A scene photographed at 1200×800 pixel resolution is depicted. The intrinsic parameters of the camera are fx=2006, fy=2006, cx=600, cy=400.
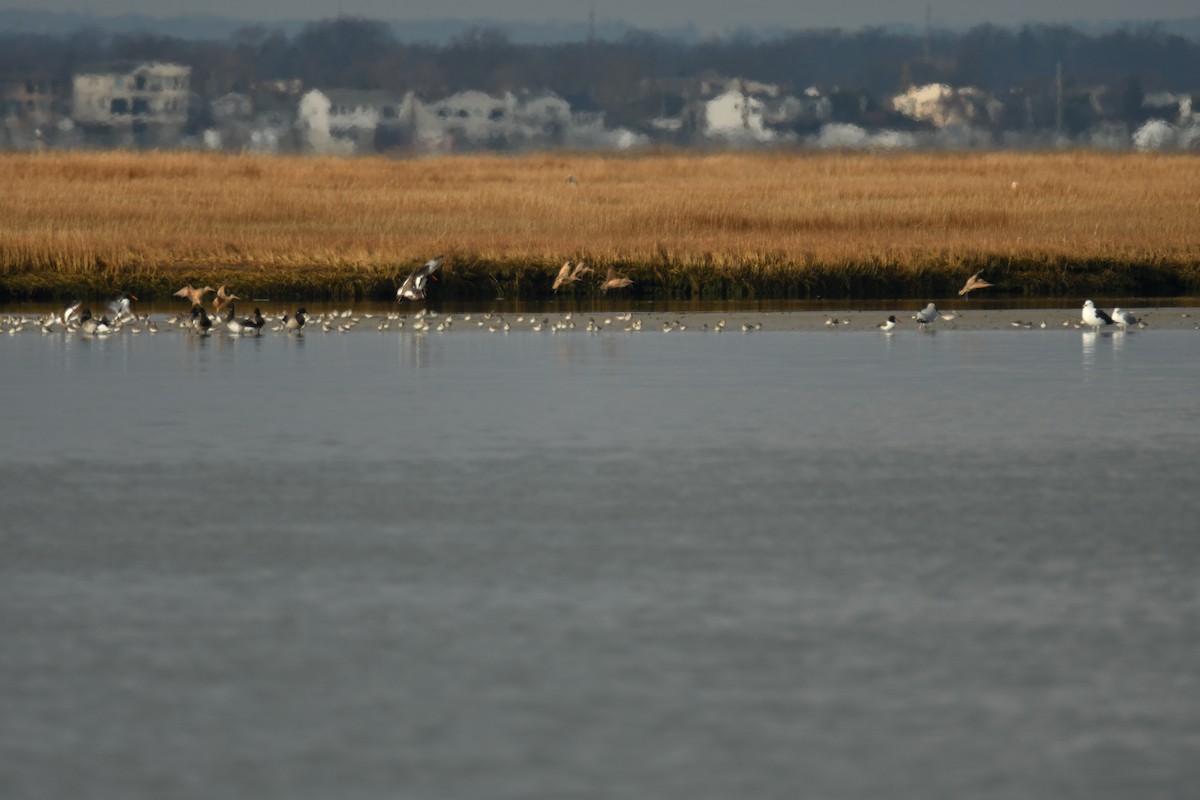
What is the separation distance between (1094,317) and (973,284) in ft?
17.0

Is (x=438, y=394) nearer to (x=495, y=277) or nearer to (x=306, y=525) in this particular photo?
(x=306, y=525)

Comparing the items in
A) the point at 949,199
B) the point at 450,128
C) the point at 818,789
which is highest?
the point at 450,128

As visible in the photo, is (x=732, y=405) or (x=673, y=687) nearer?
(x=673, y=687)

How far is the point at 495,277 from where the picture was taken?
26953 mm

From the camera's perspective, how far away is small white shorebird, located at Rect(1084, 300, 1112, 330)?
20.3m

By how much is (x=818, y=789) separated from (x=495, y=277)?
22.0m

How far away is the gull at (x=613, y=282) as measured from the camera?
2567 cm

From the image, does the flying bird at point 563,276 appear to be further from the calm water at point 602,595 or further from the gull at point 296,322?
the calm water at point 602,595

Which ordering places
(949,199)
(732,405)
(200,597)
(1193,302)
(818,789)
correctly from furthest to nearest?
(949,199) < (1193,302) < (732,405) < (200,597) < (818,789)

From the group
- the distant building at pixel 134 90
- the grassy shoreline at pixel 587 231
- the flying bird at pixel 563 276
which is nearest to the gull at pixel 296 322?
the grassy shoreline at pixel 587 231

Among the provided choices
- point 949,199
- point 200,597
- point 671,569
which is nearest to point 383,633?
point 200,597

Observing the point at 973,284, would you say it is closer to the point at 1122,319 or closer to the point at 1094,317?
the point at 1122,319

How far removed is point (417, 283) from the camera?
23844 millimetres

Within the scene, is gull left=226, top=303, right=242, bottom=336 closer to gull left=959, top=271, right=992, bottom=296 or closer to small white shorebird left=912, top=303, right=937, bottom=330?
small white shorebird left=912, top=303, right=937, bottom=330
